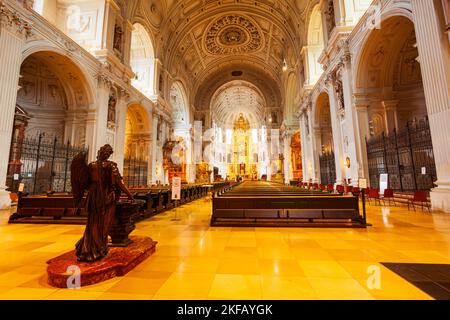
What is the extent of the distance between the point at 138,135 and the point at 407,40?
18321mm

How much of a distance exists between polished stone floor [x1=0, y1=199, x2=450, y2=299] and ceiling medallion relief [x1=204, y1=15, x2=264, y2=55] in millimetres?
24590

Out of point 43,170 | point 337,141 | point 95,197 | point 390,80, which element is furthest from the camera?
point 337,141

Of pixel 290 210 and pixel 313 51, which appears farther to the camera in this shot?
pixel 313 51

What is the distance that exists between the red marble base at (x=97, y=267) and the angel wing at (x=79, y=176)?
0.62 m

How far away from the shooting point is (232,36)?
25375 mm

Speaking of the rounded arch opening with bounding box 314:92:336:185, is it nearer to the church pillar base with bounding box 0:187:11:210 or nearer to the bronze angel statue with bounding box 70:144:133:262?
the bronze angel statue with bounding box 70:144:133:262

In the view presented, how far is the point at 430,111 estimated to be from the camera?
241 inches

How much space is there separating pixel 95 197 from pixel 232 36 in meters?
27.4

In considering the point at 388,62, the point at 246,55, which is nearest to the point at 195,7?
the point at 246,55

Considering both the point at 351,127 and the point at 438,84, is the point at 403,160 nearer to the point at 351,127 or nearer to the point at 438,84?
the point at 351,127

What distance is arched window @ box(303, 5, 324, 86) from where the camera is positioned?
1648 cm

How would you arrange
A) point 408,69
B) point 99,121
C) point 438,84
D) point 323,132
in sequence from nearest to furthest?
1. point 438,84
2. point 408,69
3. point 99,121
4. point 323,132

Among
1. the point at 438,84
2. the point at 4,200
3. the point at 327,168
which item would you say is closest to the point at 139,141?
the point at 4,200
